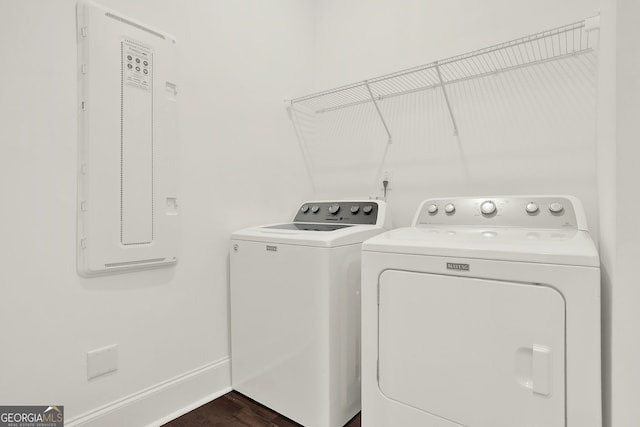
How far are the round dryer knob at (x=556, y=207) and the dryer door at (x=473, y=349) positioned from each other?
1.99ft

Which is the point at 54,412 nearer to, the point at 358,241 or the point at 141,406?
the point at 141,406

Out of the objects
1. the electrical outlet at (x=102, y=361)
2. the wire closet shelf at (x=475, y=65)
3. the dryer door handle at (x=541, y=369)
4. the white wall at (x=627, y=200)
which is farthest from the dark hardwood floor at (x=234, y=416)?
the wire closet shelf at (x=475, y=65)

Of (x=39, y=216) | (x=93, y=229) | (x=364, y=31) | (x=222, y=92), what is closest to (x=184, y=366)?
(x=93, y=229)

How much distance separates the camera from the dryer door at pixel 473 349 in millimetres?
874

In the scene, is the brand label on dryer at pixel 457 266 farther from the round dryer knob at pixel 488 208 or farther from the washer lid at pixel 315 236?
the round dryer knob at pixel 488 208

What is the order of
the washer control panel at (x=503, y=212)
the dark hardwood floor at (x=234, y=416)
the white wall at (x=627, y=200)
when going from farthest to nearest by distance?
the dark hardwood floor at (x=234, y=416) → the washer control panel at (x=503, y=212) → the white wall at (x=627, y=200)

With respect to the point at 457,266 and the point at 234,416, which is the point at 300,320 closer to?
the point at 234,416

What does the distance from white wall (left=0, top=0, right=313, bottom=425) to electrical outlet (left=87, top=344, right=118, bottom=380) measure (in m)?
0.02

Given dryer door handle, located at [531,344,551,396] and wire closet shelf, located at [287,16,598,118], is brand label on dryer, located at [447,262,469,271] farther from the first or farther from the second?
wire closet shelf, located at [287,16,598,118]

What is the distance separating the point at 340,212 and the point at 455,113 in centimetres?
87

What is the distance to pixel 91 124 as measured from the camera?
3.96 feet

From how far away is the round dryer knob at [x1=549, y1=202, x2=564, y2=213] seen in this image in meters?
1.31

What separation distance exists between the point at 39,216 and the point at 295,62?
1761 millimetres

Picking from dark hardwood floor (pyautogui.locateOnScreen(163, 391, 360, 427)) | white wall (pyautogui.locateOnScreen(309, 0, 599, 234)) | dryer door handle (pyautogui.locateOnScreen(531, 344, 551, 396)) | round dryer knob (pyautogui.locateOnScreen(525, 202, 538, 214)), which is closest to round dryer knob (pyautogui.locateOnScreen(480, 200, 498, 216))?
round dryer knob (pyautogui.locateOnScreen(525, 202, 538, 214))
